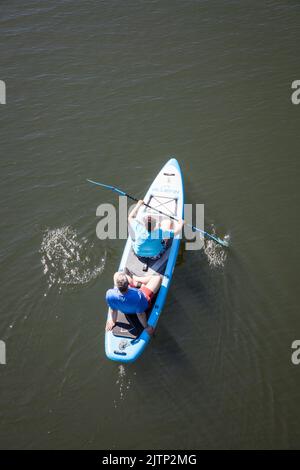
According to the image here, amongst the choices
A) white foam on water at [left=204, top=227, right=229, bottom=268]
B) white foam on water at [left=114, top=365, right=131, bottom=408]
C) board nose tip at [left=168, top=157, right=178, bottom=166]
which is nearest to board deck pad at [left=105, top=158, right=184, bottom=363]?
board nose tip at [left=168, top=157, right=178, bottom=166]

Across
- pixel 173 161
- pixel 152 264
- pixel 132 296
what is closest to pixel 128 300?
pixel 132 296

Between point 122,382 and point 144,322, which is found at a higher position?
point 144,322

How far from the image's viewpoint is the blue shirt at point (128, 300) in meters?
7.46

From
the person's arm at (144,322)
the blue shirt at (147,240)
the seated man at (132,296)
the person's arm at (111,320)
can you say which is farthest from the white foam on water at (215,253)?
the person's arm at (111,320)

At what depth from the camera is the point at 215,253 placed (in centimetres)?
966

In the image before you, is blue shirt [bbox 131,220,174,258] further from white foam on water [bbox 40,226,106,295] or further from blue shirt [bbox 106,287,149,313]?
blue shirt [bbox 106,287,149,313]

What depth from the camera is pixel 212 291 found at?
9102 mm

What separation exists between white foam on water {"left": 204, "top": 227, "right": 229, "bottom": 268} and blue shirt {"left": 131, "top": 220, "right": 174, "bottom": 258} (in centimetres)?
114

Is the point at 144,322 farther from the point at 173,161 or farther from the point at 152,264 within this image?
the point at 173,161

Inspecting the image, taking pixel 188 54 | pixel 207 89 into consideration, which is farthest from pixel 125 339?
pixel 188 54

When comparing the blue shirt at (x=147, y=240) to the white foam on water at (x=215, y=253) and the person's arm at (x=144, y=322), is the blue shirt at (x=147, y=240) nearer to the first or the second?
the white foam on water at (x=215, y=253)

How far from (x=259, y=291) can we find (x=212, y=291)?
1018mm

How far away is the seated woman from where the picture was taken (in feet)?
28.2

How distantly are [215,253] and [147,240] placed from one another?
73.5 inches
